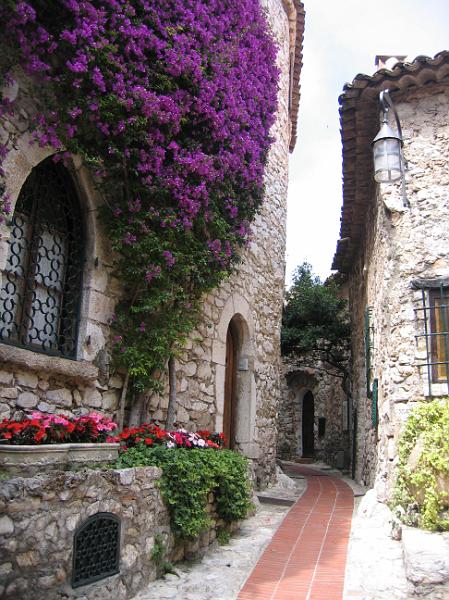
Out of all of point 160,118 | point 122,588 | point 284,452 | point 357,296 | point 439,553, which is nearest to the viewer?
point 122,588

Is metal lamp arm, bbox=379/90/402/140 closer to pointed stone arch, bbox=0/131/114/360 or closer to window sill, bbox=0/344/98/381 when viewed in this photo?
pointed stone arch, bbox=0/131/114/360

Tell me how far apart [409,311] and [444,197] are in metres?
1.28

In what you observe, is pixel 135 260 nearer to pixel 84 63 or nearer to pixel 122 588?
pixel 84 63

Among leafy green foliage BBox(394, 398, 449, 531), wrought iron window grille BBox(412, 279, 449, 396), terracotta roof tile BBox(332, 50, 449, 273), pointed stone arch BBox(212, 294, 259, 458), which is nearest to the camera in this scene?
leafy green foliage BBox(394, 398, 449, 531)

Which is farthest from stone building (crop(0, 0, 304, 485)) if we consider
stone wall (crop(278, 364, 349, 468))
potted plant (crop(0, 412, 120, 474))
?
stone wall (crop(278, 364, 349, 468))

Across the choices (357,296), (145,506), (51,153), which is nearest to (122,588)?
(145,506)

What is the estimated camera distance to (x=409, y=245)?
5898 mm

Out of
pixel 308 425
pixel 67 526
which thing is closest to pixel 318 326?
pixel 308 425

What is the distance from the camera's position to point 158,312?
5.63 metres

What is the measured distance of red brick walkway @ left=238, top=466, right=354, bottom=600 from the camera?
13.5ft

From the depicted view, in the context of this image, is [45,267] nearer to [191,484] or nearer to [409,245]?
[191,484]

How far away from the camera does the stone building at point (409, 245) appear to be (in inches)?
221

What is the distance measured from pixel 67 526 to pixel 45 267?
241 cm

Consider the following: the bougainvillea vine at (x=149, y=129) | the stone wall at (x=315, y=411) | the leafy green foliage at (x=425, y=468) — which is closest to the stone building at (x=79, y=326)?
the bougainvillea vine at (x=149, y=129)
